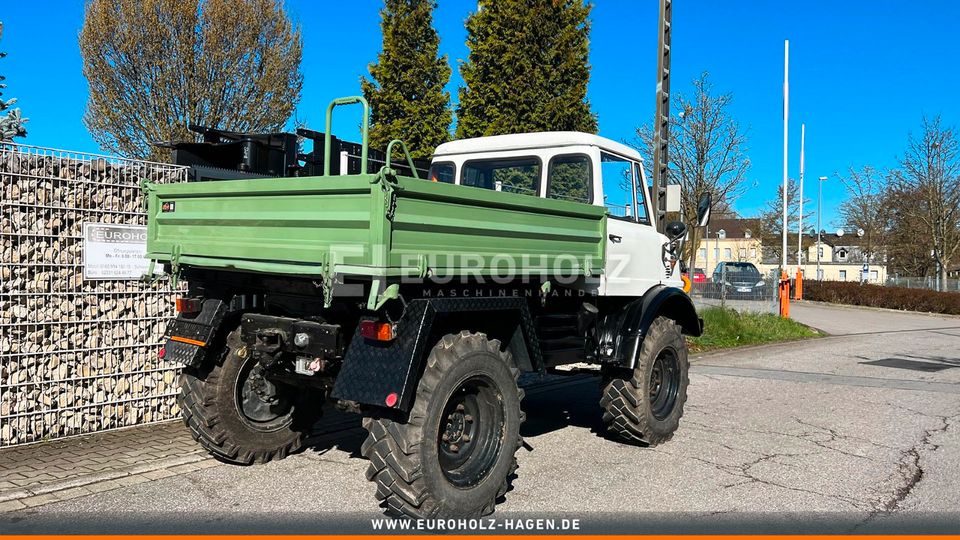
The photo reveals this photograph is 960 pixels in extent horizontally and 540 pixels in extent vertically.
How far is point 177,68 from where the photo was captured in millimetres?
18188

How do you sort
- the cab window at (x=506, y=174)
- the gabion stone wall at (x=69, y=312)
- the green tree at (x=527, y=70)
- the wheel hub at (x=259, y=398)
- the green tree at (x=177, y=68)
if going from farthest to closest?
the green tree at (x=177, y=68), the green tree at (x=527, y=70), the cab window at (x=506, y=174), the gabion stone wall at (x=69, y=312), the wheel hub at (x=259, y=398)

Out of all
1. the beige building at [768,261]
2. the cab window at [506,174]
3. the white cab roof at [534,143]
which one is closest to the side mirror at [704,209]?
the white cab roof at [534,143]

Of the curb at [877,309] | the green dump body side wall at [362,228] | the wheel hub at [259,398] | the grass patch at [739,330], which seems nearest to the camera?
the green dump body side wall at [362,228]

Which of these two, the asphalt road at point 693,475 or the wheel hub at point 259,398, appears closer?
the asphalt road at point 693,475

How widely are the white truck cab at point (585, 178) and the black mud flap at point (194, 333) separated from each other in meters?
2.52

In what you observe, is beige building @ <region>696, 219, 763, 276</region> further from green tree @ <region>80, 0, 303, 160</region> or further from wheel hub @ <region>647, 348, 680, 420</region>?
wheel hub @ <region>647, 348, 680, 420</region>

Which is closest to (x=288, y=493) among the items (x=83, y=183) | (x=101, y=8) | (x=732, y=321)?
(x=83, y=183)

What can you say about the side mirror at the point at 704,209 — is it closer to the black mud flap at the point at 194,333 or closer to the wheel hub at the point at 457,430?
the wheel hub at the point at 457,430

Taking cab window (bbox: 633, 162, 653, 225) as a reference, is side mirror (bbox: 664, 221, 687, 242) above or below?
below

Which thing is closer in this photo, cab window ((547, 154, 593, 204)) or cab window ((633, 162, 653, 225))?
cab window ((547, 154, 593, 204))

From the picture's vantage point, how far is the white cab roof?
6.18 metres

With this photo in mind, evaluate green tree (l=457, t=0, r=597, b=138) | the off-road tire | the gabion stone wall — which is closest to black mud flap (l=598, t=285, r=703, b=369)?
the off-road tire

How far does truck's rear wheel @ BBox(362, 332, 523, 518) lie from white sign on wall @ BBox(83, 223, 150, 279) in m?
3.27

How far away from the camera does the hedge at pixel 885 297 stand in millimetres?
27453
